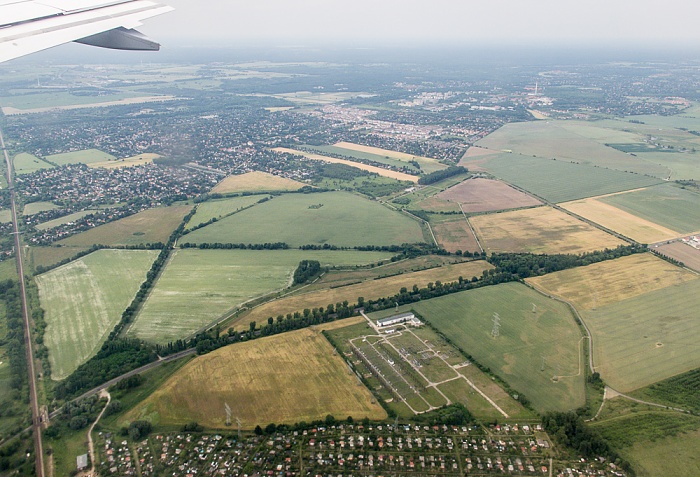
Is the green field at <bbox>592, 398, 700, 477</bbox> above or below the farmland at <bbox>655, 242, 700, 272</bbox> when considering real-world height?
below

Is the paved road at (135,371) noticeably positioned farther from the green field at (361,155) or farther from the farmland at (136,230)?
the green field at (361,155)

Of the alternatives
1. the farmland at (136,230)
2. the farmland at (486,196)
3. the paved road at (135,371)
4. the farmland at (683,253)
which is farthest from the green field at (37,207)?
the farmland at (683,253)

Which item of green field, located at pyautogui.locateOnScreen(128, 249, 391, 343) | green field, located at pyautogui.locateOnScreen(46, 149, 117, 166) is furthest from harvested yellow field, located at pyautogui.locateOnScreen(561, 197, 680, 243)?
green field, located at pyautogui.locateOnScreen(46, 149, 117, 166)

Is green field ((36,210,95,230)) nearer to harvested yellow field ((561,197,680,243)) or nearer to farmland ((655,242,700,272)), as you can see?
harvested yellow field ((561,197,680,243))

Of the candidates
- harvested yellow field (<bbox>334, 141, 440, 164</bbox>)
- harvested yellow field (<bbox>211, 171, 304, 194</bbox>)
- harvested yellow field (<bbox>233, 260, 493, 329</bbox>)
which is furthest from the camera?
harvested yellow field (<bbox>334, 141, 440, 164</bbox>)

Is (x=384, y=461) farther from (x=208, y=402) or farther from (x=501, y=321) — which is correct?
(x=501, y=321)

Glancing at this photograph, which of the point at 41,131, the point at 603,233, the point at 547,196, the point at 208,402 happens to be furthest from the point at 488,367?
the point at 41,131

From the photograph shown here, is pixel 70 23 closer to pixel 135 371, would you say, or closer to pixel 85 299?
pixel 135 371
